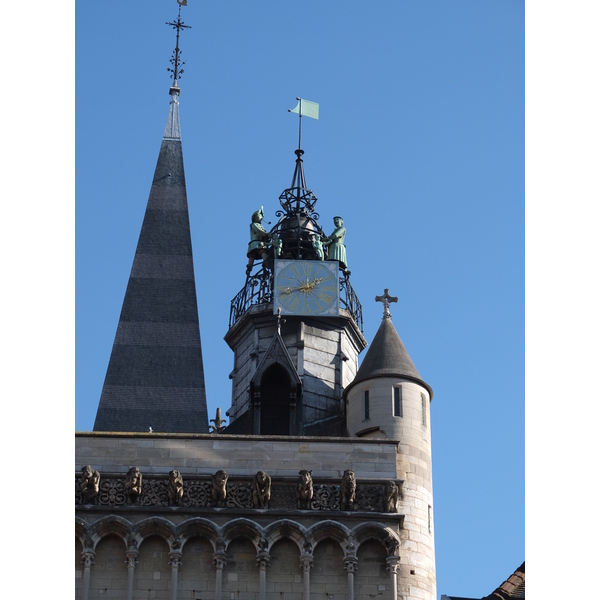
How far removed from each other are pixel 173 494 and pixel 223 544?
140 centimetres

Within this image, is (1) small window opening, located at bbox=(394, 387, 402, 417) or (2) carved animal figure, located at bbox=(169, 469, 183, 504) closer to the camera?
(2) carved animal figure, located at bbox=(169, 469, 183, 504)

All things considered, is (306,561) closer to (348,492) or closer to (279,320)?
(348,492)

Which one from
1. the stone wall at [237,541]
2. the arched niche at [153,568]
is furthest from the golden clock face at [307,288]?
the arched niche at [153,568]

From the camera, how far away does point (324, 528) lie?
93.4ft

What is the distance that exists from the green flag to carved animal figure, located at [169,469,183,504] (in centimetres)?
1856

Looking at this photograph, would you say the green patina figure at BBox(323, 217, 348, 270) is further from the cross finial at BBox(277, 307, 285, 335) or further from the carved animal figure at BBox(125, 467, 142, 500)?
the carved animal figure at BBox(125, 467, 142, 500)

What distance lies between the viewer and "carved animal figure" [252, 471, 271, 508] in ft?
94.4

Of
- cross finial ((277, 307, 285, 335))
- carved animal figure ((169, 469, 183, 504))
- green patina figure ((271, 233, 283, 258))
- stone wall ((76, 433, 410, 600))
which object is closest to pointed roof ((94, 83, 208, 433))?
cross finial ((277, 307, 285, 335))

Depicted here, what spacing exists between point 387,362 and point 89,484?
7271mm

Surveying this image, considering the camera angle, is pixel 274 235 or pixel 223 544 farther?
pixel 274 235

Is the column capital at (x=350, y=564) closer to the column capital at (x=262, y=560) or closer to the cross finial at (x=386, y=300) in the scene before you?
the column capital at (x=262, y=560)
